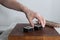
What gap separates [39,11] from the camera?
1517 millimetres

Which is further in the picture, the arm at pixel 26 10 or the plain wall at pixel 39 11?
the plain wall at pixel 39 11

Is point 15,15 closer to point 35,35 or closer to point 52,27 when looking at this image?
point 52,27

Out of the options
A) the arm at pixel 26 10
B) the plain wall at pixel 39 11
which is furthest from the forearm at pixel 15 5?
the plain wall at pixel 39 11

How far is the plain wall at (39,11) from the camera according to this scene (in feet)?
4.96

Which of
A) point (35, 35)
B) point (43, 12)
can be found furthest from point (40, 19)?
point (43, 12)

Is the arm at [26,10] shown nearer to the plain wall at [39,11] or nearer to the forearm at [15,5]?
the forearm at [15,5]

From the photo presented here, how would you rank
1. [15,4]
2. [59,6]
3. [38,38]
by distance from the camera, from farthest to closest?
[59,6] < [15,4] < [38,38]

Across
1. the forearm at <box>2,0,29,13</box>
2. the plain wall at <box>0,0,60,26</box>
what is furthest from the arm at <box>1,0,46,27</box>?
the plain wall at <box>0,0,60,26</box>

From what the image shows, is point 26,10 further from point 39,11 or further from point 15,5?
point 39,11

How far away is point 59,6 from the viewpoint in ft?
4.95

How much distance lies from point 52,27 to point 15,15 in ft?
2.10

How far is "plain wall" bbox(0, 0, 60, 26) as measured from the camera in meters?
1.51

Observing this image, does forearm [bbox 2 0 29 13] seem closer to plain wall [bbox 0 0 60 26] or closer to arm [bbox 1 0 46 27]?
arm [bbox 1 0 46 27]

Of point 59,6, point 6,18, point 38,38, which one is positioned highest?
point 59,6
